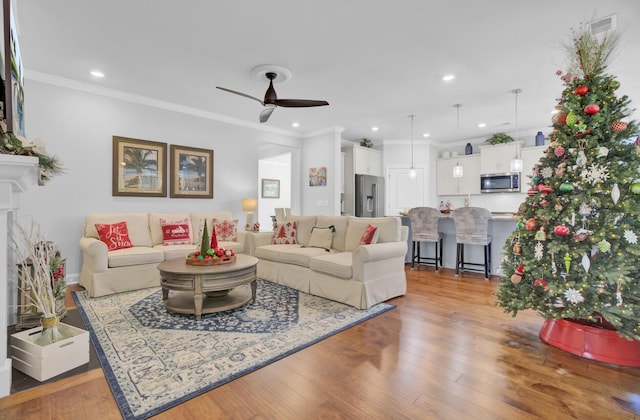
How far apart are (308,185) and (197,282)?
4.30 metres

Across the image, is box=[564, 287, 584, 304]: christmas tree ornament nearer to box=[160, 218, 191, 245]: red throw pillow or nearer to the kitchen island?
the kitchen island

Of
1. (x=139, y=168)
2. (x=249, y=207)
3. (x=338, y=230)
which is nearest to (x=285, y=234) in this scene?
(x=338, y=230)

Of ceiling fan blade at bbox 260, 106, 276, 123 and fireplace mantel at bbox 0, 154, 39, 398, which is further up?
ceiling fan blade at bbox 260, 106, 276, 123

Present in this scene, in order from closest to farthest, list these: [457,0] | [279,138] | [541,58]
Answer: [457,0] → [541,58] → [279,138]

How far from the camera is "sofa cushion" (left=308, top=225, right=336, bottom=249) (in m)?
4.17

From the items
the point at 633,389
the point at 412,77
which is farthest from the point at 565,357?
the point at 412,77

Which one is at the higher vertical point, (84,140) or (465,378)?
(84,140)

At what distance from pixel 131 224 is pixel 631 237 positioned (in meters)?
5.08

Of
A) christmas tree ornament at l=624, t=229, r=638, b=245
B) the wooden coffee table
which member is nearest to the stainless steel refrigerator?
the wooden coffee table

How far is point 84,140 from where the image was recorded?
4180mm

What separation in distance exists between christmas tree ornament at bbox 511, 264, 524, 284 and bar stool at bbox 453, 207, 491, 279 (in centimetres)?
208

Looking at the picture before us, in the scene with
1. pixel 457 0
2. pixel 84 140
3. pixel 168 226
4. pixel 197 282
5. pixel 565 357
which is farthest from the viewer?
pixel 168 226

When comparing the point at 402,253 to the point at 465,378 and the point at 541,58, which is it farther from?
the point at 541,58

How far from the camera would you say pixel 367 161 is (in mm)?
7277
